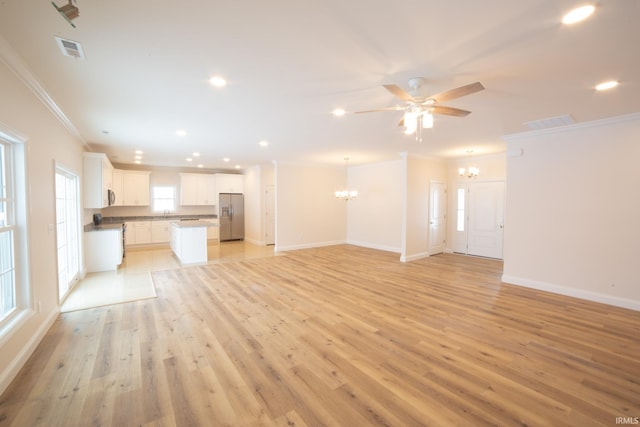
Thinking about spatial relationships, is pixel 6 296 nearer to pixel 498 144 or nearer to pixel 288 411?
pixel 288 411

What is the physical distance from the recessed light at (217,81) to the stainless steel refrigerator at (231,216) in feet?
24.0

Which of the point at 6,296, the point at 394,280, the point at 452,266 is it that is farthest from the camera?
the point at 452,266

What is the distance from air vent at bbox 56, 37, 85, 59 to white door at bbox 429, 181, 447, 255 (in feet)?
23.5

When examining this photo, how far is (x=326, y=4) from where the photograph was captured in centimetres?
169

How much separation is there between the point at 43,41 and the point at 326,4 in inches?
85.6

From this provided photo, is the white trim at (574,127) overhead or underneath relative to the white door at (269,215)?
overhead

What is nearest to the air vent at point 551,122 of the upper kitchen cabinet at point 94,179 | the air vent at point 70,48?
the air vent at point 70,48

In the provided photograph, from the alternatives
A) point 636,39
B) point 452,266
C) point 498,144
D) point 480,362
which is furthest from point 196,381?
point 498,144

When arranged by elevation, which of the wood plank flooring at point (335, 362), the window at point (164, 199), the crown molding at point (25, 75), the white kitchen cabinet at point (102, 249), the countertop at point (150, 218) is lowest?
the wood plank flooring at point (335, 362)

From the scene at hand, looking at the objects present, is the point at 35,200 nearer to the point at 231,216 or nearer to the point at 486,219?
the point at 231,216

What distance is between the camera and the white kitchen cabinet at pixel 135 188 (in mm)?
8461

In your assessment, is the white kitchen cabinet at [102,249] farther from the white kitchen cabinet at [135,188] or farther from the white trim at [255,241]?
the white trim at [255,241]

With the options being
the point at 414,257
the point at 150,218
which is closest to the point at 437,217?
the point at 414,257

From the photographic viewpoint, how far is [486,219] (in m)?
7.06
